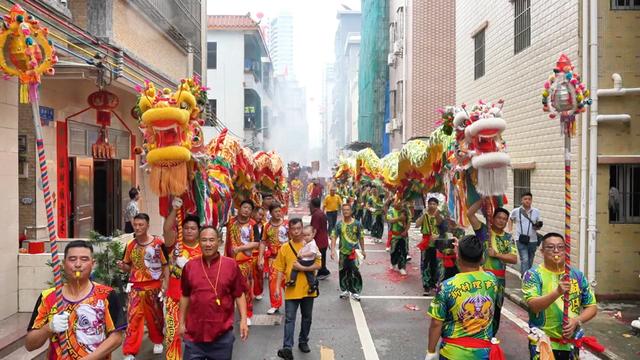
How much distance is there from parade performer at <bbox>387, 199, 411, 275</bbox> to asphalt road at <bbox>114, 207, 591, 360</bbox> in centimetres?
107

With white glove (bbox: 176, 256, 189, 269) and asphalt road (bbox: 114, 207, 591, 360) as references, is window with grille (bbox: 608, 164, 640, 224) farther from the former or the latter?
white glove (bbox: 176, 256, 189, 269)

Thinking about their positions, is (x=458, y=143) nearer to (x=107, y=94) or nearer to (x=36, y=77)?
(x=36, y=77)

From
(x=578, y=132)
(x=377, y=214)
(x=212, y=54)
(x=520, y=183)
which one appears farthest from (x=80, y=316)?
(x=212, y=54)

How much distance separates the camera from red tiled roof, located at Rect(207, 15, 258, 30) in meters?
31.3

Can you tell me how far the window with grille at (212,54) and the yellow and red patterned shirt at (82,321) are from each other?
96.4 ft

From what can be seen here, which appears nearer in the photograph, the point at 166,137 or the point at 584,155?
the point at 166,137

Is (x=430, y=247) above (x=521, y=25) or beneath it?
beneath

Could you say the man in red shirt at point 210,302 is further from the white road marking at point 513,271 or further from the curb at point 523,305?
the white road marking at point 513,271

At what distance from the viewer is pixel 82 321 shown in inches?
132

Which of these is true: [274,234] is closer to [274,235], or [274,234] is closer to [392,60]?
[274,235]

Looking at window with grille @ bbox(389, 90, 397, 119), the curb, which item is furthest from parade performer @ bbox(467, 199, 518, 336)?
window with grille @ bbox(389, 90, 397, 119)

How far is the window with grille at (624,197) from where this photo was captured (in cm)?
843

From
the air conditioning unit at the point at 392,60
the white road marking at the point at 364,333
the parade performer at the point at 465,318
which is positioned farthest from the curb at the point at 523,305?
the air conditioning unit at the point at 392,60

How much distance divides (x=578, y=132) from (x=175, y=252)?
249 inches
